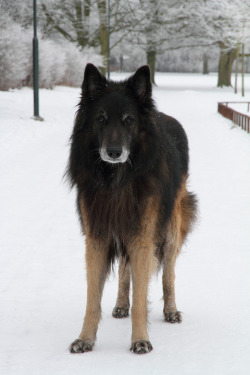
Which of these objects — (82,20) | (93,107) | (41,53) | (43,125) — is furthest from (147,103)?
(82,20)

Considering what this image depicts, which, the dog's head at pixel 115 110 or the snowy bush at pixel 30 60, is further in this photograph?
the snowy bush at pixel 30 60

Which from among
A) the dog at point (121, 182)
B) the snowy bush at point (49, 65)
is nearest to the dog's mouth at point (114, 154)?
the dog at point (121, 182)

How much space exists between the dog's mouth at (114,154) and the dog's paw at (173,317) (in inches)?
60.1

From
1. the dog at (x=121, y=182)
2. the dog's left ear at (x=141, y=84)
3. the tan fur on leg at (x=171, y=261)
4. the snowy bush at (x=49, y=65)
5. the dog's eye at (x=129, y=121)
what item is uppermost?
the snowy bush at (x=49, y=65)

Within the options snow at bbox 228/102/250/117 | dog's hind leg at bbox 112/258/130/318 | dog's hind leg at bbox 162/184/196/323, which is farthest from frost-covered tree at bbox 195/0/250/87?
dog's hind leg at bbox 112/258/130/318

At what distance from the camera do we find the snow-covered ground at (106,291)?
3973 mm

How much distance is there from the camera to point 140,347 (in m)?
4.08

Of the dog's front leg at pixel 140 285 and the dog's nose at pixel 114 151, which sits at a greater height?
the dog's nose at pixel 114 151

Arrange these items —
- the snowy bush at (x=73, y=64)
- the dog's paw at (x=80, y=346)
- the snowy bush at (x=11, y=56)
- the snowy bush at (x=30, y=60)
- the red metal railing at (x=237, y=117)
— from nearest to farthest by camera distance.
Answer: the dog's paw at (x=80, y=346)
the red metal railing at (x=237, y=117)
the snowy bush at (x=11, y=56)
the snowy bush at (x=30, y=60)
the snowy bush at (x=73, y=64)

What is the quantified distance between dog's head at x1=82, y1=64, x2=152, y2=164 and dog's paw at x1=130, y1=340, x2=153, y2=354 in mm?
1256

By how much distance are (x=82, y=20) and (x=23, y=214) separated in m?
39.8

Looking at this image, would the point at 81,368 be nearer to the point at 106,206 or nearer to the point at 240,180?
the point at 106,206

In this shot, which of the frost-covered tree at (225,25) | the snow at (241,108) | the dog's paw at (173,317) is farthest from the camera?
the frost-covered tree at (225,25)

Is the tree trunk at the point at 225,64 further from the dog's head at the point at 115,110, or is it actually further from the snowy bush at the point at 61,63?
the dog's head at the point at 115,110
